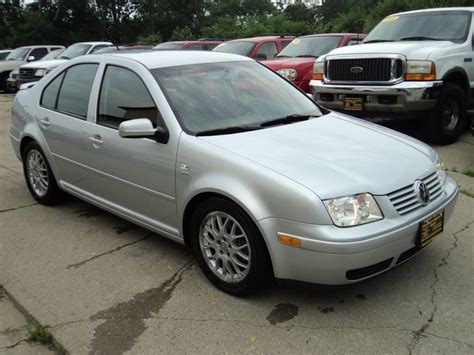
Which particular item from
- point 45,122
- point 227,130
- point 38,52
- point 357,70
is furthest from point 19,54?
point 227,130

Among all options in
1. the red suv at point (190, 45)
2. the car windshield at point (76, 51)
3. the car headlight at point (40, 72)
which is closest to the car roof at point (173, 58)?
the red suv at point (190, 45)

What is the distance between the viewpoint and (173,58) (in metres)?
4.14

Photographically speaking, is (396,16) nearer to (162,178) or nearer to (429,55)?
(429,55)

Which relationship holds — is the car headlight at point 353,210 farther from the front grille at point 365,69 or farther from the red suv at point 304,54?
the red suv at point 304,54

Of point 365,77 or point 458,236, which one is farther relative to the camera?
point 365,77

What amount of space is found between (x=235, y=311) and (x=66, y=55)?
14.7 meters

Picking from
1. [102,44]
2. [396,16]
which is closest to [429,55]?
[396,16]

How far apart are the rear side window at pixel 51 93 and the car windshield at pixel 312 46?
588cm

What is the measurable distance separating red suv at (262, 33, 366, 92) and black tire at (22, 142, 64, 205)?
497cm

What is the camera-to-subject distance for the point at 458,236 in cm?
418

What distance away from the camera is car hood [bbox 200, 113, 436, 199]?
298 cm

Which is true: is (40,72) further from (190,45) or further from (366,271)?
(366,271)

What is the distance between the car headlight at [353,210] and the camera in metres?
2.86

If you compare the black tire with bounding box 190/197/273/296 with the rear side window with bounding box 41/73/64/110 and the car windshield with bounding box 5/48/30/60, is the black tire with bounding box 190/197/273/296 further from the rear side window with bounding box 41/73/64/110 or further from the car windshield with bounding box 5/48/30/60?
the car windshield with bounding box 5/48/30/60
